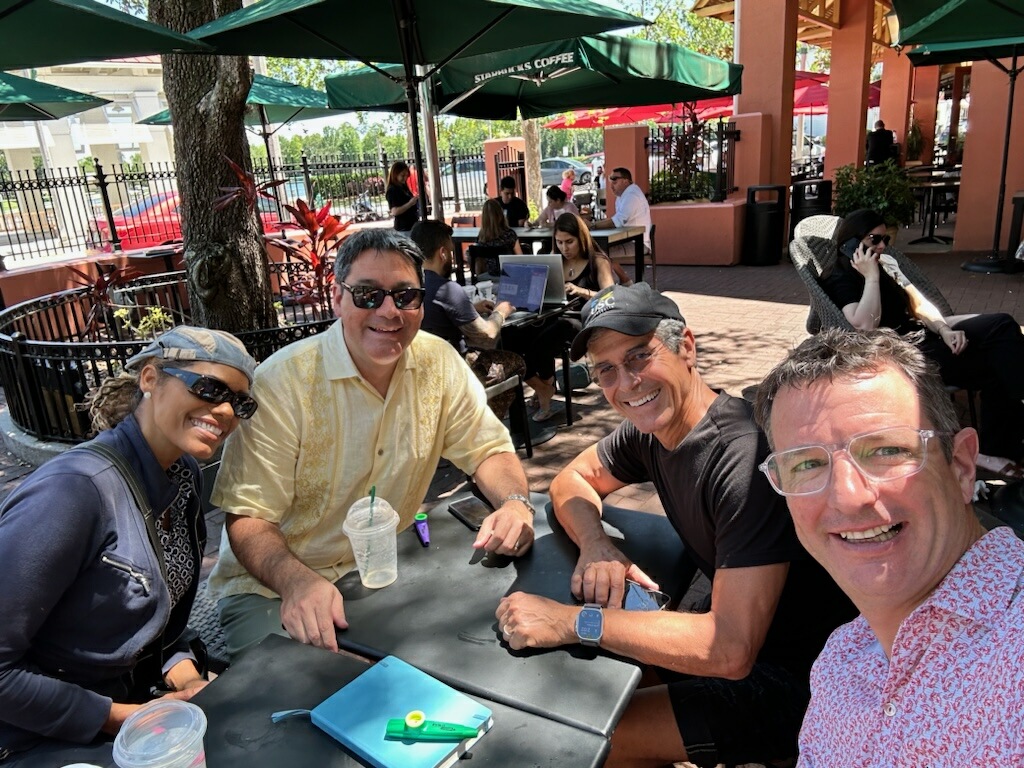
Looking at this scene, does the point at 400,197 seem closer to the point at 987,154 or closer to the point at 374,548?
the point at 374,548

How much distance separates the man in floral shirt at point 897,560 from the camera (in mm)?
969

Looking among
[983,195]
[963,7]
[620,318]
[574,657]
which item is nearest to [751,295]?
[963,7]

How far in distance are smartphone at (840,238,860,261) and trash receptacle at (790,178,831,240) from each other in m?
8.34

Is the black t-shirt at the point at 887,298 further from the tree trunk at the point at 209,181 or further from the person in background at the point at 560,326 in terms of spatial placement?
the tree trunk at the point at 209,181

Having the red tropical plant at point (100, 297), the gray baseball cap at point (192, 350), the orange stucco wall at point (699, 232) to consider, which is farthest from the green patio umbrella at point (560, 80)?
the gray baseball cap at point (192, 350)

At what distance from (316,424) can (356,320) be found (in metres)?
0.35

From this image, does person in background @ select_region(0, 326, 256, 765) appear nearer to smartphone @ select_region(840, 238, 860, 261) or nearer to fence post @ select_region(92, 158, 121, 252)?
smartphone @ select_region(840, 238, 860, 261)

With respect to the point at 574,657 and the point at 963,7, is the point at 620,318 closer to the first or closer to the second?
the point at 574,657

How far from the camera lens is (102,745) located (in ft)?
4.97

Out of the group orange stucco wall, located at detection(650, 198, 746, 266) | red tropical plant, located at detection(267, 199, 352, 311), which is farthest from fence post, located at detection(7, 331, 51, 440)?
orange stucco wall, located at detection(650, 198, 746, 266)

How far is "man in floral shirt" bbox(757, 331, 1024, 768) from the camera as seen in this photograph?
97cm

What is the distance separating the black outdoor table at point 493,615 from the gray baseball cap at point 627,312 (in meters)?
0.61

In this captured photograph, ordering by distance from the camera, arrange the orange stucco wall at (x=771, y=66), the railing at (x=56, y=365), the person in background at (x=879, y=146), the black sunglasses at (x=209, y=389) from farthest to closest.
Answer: the person in background at (x=879, y=146), the orange stucco wall at (x=771, y=66), the railing at (x=56, y=365), the black sunglasses at (x=209, y=389)

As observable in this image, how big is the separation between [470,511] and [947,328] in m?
3.07
